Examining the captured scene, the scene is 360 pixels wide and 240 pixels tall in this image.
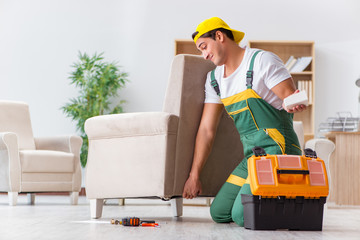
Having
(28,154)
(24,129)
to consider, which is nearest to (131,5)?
(24,129)

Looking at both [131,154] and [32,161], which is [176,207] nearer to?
[131,154]

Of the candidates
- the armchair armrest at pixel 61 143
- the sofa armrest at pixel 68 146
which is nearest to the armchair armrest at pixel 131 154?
the sofa armrest at pixel 68 146

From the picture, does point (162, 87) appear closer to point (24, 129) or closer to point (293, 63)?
point (293, 63)

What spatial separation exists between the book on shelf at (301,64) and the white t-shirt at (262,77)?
155 inches

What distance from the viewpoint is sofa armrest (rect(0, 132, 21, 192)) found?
4137 millimetres

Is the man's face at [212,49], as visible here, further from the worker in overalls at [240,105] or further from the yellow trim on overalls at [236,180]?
the yellow trim on overalls at [236,180]

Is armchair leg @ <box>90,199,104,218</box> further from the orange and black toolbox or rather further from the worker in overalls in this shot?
the orange and black toolbox

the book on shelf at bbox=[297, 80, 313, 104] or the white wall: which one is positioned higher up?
the white wall

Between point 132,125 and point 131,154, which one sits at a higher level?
point 132,125

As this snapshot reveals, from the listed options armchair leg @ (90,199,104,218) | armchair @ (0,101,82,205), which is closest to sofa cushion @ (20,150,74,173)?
armchair @ (0,101,82,205)

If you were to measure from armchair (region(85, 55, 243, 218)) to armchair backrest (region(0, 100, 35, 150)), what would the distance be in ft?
7.62

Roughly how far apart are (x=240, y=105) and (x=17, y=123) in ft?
10.1

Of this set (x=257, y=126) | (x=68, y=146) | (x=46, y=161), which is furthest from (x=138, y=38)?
(x=257, y=126)

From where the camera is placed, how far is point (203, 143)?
251cm
